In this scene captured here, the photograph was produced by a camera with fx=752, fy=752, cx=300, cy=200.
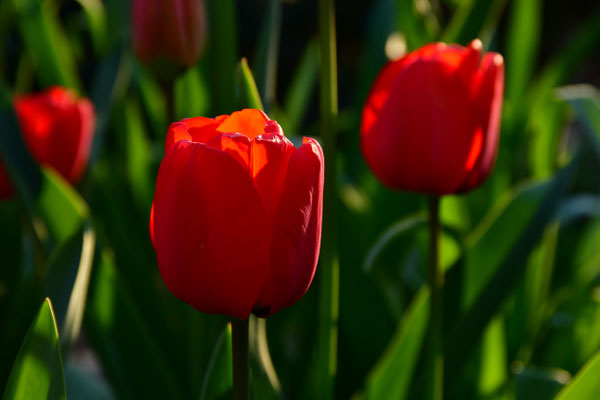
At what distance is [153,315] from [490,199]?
543 mm

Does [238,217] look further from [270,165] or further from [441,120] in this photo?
[441,120]

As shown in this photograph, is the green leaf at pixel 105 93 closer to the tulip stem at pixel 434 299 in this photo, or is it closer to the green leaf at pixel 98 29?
the green leaf at pixel 98 29

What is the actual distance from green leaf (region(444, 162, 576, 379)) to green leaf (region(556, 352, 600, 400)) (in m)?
0.17

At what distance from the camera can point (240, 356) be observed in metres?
0.43

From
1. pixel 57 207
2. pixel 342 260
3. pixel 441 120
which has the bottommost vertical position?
pixel 342 260

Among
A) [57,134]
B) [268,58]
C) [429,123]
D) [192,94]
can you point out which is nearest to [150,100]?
[192,94]

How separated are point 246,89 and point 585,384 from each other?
1.10 ft

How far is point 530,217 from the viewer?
77cm

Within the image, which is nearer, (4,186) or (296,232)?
(296,232)

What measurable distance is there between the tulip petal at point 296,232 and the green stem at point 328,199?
17 cm

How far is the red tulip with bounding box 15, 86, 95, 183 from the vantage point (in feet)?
2.93

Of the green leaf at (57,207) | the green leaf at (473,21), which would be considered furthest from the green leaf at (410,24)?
the green leaf at (57,207)

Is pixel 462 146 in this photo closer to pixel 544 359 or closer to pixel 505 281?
pixel 505 281

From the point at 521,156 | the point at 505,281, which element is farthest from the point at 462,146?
the point at 521,156
